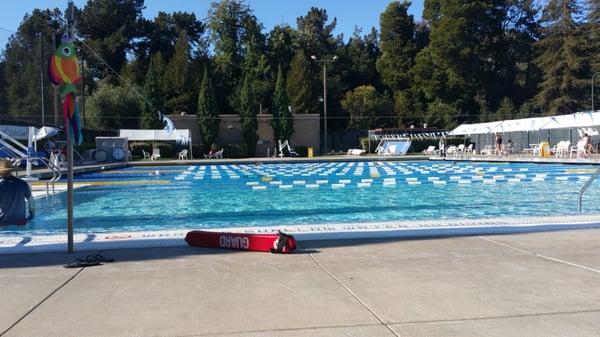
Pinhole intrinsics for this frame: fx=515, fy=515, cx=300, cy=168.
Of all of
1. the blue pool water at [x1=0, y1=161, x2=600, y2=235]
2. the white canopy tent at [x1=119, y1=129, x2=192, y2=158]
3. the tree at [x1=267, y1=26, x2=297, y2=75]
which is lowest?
the blue pool water at [x1=0, y1=161, x2=600, y2=235]

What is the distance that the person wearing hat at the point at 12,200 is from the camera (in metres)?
7.25

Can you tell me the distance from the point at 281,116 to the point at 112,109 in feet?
51.6

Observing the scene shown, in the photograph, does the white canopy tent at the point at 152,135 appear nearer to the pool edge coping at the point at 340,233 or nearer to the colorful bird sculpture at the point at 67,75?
the pool edge coping at the point at 340,233

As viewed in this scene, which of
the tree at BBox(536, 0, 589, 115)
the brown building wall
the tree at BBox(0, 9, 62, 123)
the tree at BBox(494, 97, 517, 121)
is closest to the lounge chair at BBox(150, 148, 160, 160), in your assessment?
the brown building wall

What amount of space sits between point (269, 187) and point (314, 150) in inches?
1163

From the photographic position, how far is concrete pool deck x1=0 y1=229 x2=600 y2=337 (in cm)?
352

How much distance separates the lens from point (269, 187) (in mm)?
17703

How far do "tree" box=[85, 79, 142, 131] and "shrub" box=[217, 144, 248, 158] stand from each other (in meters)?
9.12

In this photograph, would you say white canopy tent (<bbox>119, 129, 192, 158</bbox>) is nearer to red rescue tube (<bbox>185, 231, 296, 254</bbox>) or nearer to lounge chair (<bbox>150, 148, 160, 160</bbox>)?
lounge chair (<bbox>150, 148, 160, 160</bbox>)

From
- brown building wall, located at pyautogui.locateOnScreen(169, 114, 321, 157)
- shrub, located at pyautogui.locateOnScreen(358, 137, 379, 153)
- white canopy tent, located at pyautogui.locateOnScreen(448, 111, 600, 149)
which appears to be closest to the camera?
white canopy tent, located at pyautogui.locateOnScreen(448, 111, 600, 149)

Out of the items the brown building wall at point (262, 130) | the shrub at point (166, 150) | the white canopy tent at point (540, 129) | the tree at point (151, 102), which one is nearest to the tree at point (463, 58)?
the white canopy tent at point (540, 129)

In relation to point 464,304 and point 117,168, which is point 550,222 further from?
point 117,168

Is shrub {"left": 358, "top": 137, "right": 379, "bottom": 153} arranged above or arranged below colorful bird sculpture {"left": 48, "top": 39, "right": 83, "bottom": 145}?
below

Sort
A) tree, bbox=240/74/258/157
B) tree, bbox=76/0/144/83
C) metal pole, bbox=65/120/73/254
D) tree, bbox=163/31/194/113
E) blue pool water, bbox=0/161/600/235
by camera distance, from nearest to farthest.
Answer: metal pole, bbox=65/120/73/254
blue pool water, bbox=0/161/600/235
tree, bbox=240/74/258/157
tree, bbox=163/31/194/113
tree, bbox=76/0/144/83
